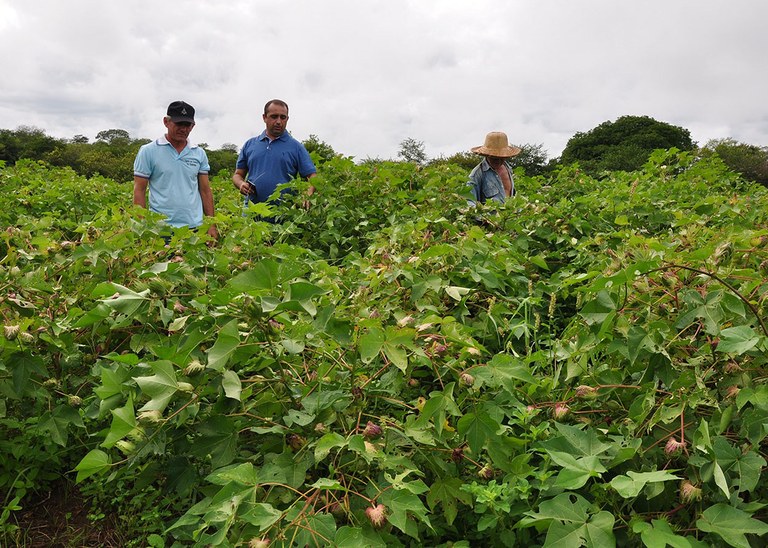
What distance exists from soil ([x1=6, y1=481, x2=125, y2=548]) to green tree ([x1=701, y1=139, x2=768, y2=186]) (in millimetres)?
31909

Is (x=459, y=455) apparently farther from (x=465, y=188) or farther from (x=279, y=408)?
(x=465, y=188)

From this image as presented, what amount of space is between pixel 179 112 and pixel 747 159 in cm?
3581

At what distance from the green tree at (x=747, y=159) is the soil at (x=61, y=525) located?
31909mm

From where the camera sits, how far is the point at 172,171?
3832mm

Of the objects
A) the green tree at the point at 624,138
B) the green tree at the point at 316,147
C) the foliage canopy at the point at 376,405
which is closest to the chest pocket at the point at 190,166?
the foliage canopy at the point at 376,405

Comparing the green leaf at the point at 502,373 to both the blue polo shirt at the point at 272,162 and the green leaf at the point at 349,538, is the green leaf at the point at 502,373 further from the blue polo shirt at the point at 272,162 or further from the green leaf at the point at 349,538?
the blue polo shirt at the point at 272,162

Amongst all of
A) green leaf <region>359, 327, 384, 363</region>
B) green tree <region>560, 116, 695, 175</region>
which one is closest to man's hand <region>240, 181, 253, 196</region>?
green leaf <region>359, 327, 384, 363</region>

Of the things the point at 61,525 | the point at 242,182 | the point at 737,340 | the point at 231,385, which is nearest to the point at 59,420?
the point at 61,525

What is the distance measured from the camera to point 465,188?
4094 mm

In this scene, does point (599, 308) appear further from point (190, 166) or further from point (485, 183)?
point (485, 183)

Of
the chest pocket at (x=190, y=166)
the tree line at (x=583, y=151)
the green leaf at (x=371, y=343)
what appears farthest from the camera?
the tree line at (x=583, y=151)

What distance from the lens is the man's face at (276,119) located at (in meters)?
4.65

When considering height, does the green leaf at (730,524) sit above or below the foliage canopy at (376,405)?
below

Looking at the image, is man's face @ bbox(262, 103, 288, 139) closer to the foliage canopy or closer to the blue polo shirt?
the blue polo shirt
